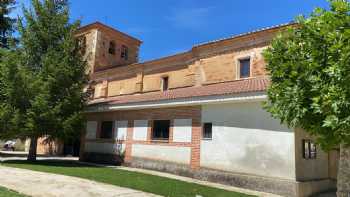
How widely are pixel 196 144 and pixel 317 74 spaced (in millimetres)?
7961

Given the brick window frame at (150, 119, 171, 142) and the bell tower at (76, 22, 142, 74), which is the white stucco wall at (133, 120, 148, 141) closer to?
the brick window frame at (150, 119, 171, 142)

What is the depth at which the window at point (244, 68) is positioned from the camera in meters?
18.2

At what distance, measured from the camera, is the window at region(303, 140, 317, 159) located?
11.4 m

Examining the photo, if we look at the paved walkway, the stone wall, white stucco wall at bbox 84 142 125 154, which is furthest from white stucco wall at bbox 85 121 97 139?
the paved walkway

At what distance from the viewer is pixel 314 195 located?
11094 millimetres

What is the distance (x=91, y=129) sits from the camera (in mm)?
20219

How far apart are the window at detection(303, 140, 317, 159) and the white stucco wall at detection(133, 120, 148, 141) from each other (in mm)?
8328

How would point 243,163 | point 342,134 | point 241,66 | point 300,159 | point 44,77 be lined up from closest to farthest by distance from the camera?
point 342,134 → point 300,159 → point 243,163 → point 44,77 → point 241,66

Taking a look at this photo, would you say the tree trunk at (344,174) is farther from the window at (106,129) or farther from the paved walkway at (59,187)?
the window at (106,129)

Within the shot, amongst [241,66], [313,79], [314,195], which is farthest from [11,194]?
[241,66]

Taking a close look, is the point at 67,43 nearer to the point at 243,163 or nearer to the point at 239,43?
the point at 239,43

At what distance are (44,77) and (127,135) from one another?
584 cm

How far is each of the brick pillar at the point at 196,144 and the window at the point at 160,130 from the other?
1.89 m

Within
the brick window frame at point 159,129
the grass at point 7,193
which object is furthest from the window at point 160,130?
the grass at point 7,193
